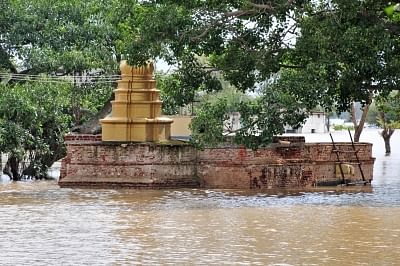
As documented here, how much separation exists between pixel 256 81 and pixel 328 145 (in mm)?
3446

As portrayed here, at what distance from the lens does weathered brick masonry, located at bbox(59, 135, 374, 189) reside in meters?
24.3

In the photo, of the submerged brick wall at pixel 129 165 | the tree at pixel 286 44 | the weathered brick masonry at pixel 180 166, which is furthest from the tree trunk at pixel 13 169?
the tree at pixel 286 44

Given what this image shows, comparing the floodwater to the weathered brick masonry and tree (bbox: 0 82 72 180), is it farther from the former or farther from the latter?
tree (bbox: 0 82 72 180)

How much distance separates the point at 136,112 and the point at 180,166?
1990mm

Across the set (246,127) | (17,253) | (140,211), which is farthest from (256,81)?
(17,253)

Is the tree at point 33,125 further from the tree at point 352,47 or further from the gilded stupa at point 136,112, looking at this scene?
the tree at point 352,47

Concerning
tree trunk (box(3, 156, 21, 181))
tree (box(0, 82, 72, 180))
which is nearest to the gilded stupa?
tree (box(0, 82, 72, 180))

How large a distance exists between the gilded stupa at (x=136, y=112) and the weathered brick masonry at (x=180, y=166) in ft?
1.76

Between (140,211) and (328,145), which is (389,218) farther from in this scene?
(328,145)

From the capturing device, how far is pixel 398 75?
20.5 m

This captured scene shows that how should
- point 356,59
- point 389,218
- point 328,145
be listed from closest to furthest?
point 389,218, point 356,59, point 328,145

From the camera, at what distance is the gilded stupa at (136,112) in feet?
81.8

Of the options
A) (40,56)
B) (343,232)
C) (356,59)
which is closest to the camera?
(343,232)

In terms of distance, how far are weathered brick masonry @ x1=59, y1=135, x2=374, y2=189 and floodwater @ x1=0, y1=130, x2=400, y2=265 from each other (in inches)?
27.4
